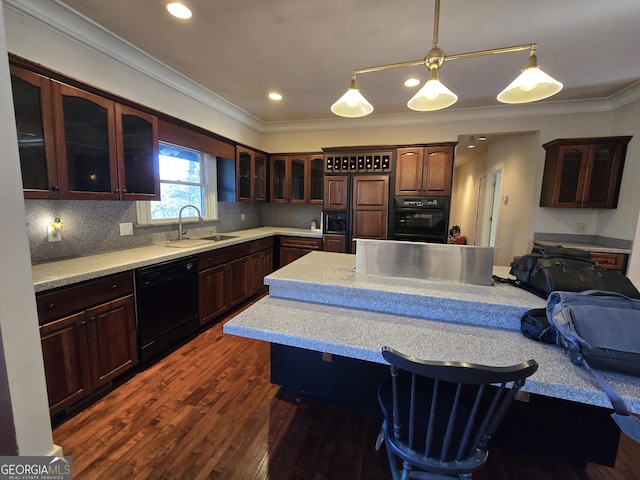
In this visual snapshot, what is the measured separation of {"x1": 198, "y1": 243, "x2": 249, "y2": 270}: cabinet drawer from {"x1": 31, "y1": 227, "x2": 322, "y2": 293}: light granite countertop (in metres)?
0.06

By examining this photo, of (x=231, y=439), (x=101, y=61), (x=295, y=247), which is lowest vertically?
(x=231, y=439)

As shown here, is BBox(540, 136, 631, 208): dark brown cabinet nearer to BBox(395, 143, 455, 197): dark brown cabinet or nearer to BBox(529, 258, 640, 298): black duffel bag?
BBox(395, 143, 455, 197): dark brown cabinet

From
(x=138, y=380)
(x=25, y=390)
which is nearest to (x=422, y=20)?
(x=25, y=390)

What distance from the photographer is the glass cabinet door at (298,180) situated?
4.44 metres

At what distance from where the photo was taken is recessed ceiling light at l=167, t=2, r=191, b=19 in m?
1.84

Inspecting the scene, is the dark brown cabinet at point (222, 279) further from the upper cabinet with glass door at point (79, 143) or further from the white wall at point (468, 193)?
the white wall at point (468, 193)

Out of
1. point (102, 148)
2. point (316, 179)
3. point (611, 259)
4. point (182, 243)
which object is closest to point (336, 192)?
point (316, 179)

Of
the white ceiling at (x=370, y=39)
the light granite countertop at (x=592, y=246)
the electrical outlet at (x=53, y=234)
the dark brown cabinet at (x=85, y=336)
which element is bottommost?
the dark brown cabinet at (x=85, y=336)

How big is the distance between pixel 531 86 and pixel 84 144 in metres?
2.80

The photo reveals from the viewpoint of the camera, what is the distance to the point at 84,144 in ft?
6.19

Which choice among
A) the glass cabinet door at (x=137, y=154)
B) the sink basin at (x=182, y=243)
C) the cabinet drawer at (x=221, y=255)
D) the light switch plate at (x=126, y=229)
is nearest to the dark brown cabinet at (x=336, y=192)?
the cabinet drawer at (x=221, y=255)

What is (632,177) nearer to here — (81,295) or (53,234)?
(81,295)

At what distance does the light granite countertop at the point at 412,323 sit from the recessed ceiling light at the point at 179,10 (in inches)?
76.2

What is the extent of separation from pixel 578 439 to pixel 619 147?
11.8ft
